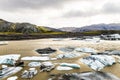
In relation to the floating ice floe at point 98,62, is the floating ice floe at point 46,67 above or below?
below

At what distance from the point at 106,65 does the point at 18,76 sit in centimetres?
709

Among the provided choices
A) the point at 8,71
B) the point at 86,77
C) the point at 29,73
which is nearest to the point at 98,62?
the point at 86,77

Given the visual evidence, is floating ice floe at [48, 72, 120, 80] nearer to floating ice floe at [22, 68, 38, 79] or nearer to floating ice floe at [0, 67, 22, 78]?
floating ice floe at [22, 68, 38, 79]

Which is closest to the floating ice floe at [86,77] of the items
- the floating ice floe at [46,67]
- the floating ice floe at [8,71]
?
the floating ice floe at [46,67]

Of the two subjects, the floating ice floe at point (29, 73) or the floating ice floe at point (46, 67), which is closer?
the floating ice floe at point (29, 73)

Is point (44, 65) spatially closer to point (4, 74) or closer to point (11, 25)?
point (4, 74)

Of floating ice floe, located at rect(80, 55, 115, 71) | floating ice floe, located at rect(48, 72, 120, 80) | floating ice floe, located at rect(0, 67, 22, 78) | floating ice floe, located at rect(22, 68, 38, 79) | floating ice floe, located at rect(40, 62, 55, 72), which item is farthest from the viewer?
floating ice floe, located at rect(80, 55, 115, 71)

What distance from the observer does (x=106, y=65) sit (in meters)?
16.8

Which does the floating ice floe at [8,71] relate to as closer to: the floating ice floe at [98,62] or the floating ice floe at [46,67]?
the floating ice floe at [46,67]

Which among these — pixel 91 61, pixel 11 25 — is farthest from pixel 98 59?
pixel 11 25

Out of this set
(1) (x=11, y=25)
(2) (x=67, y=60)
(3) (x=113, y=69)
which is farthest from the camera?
(1) (x=11, y=25)

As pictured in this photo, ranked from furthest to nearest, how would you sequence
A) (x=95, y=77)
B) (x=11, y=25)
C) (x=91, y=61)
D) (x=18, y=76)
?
(x=11, y=25), (x=91, y=61), (x=18, y=76), (x=95, y=77)

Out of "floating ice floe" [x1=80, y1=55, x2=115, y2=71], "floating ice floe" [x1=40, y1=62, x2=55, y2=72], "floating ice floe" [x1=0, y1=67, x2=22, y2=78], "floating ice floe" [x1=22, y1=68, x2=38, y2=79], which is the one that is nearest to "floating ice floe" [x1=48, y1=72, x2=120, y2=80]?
"floating ice floe" [x1=22, y1=68, x2=38, y2=79]

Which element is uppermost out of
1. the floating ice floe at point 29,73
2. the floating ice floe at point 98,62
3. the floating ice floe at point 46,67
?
the floating ice floe at point 98,62
